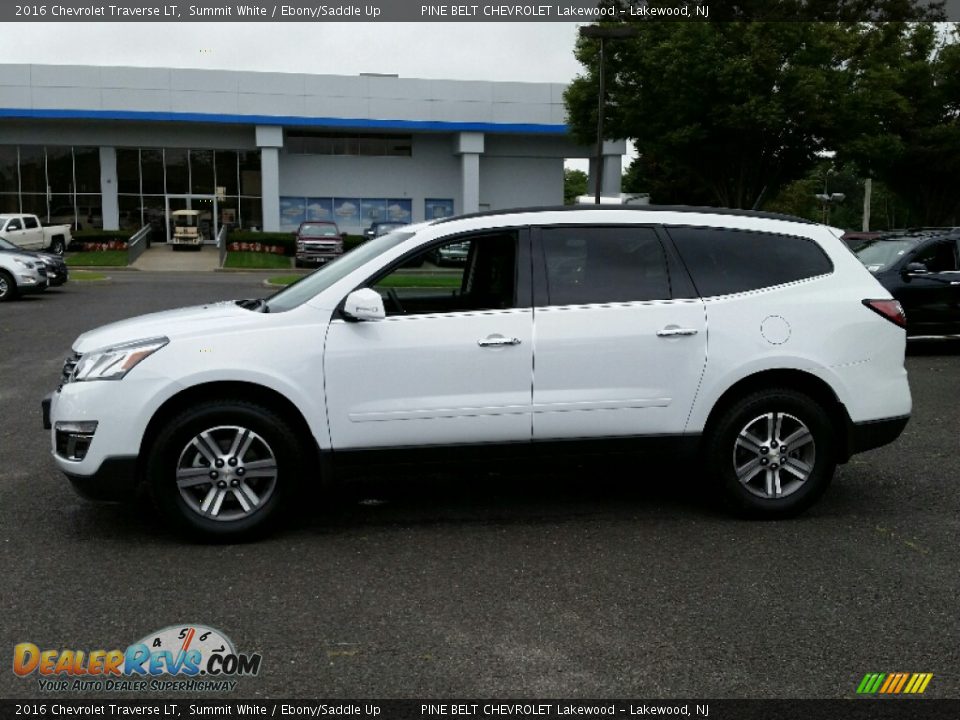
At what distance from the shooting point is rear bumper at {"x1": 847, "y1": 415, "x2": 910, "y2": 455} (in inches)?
223

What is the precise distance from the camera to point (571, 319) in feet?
17.7

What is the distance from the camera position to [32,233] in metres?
35.1

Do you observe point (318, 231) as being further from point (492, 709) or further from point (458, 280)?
point (492, 709)

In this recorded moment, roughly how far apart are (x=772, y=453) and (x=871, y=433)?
0.64m

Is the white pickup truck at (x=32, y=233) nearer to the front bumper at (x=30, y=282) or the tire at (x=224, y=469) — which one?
the front bumper at (x=30, y=282)

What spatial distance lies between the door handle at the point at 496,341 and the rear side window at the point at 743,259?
1.17 m

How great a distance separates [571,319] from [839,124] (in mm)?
27730

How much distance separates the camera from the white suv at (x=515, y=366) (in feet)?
16.7

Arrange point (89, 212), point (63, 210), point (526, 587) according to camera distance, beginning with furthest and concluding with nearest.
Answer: point (89, 212) → point (63, 210) → point (526, 587)

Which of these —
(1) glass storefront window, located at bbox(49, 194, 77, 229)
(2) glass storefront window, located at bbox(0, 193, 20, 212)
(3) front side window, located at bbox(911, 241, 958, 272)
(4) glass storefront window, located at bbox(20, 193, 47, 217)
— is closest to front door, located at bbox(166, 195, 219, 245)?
(1) glass storefront window, located at bbox(49, 194, 77, 229)

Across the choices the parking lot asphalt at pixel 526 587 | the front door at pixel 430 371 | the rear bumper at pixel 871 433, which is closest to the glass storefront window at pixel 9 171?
the parking lot asphalt at pixel 526 587

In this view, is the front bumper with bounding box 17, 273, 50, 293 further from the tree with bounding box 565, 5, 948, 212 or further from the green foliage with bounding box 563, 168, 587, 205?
the green foliage with bounding box 563, 168, 587, 205

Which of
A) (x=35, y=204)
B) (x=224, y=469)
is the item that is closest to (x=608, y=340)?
(x=224, y=469)

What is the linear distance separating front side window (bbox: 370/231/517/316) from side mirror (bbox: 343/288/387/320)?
9.1 inches
